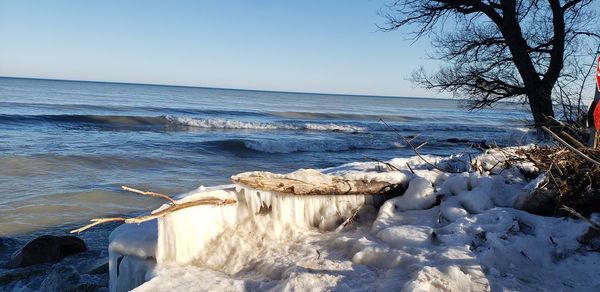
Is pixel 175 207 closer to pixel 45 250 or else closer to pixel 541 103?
pixel 45 250

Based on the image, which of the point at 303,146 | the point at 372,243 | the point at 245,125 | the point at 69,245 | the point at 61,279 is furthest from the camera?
the point at 245,125

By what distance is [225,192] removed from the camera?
3082 mm

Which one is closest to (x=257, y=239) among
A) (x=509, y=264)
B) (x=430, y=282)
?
(x=430, y=282)

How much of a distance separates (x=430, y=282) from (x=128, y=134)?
16.8 metres

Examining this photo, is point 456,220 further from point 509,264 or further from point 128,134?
point 128,134

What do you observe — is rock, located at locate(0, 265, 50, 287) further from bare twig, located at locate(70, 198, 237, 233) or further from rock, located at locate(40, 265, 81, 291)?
bare twig, located at locate(70, 198, 237, 233)

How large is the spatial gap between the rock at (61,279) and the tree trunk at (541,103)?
23.8 ft

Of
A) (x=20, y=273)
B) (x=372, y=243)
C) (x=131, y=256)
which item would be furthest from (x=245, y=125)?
(x=372, y=243)

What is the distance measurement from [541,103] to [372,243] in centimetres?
614

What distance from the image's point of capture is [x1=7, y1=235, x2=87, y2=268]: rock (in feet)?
14.1

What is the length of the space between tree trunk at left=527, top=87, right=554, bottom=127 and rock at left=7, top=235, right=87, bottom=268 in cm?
732

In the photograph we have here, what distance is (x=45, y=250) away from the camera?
4441mm

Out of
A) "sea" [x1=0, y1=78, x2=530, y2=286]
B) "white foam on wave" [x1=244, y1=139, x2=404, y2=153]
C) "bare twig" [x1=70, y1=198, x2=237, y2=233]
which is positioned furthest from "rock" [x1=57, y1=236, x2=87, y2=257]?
"white foam on wave" [x1=244, y1=139, x2=404, y2=153]

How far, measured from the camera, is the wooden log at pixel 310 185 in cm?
304
